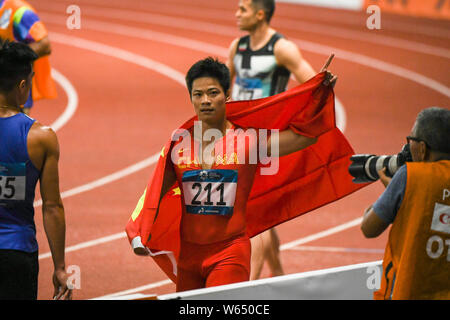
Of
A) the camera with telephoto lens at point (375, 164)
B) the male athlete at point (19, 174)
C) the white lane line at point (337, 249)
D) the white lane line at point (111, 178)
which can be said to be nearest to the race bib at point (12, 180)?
the male athlete at point (19, 174)

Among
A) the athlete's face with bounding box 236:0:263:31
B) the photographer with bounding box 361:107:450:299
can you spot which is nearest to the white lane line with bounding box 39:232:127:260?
the athlete's face with bounding box 236:0:263:31

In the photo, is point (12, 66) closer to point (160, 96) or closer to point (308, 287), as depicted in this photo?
point (308, 287)

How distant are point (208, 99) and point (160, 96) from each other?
11321mm

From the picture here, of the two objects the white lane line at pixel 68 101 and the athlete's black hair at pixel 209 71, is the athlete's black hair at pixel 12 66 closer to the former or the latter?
the athlete's black hair at pixel 209 71

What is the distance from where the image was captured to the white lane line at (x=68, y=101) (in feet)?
45.6

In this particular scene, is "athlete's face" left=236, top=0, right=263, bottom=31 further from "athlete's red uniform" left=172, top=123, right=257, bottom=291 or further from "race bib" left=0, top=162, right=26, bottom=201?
"race bib" left=0, top=162, right=26, bottom=201

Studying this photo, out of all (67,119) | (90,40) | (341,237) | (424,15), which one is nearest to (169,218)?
(341,237)

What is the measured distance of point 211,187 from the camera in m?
4.88

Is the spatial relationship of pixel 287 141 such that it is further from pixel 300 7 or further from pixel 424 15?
pixel 300 7

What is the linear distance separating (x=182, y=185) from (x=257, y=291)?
0.88 meters

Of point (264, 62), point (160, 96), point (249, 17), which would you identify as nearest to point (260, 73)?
point (264, 62)

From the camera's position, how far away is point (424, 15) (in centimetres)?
2377

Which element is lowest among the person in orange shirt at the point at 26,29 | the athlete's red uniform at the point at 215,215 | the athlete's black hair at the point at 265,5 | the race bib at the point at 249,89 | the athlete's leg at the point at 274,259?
the athlete's leg at the point at 274,259

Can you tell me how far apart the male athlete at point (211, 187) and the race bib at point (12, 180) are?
0.89 metres
